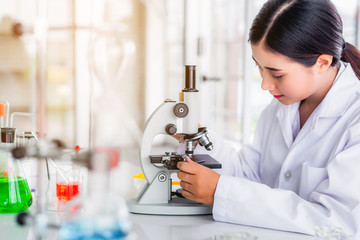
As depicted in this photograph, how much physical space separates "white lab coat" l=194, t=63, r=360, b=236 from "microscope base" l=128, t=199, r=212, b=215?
73 millimetres

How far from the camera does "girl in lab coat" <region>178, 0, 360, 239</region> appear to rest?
1174 millimetres

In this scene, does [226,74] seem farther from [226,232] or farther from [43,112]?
[43,112]

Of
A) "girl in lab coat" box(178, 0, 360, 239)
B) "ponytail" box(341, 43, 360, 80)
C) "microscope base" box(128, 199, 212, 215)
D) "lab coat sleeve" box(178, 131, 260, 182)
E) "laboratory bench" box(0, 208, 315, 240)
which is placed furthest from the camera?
"lab coat sleeve" box(178, 131, 260, 182)

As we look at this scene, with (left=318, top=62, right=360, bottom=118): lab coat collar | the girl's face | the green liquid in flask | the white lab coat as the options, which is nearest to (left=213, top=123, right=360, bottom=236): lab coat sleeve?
the white lab coat

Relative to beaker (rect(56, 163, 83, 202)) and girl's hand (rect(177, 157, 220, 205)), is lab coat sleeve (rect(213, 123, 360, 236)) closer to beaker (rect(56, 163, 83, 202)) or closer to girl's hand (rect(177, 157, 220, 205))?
girl's hand (rect(177, 157, 220, 205))

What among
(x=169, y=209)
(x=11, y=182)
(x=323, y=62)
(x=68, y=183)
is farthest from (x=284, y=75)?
(x=11, y=182)

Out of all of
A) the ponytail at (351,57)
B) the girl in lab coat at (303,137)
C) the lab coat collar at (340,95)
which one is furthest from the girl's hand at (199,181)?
the ponytail at (351,57)

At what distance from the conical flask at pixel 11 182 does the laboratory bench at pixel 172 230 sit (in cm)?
3

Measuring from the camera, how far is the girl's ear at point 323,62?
4.50 ft

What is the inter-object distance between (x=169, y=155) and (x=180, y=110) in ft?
0.50

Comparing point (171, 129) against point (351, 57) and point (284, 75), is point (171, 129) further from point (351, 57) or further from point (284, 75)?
point (351, 57)

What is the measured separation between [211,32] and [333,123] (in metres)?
2.88

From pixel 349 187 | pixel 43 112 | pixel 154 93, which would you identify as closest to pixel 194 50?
pixel 154 93

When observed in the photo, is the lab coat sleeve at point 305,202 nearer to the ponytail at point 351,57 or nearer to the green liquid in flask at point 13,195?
the ponytail at point 351,57
